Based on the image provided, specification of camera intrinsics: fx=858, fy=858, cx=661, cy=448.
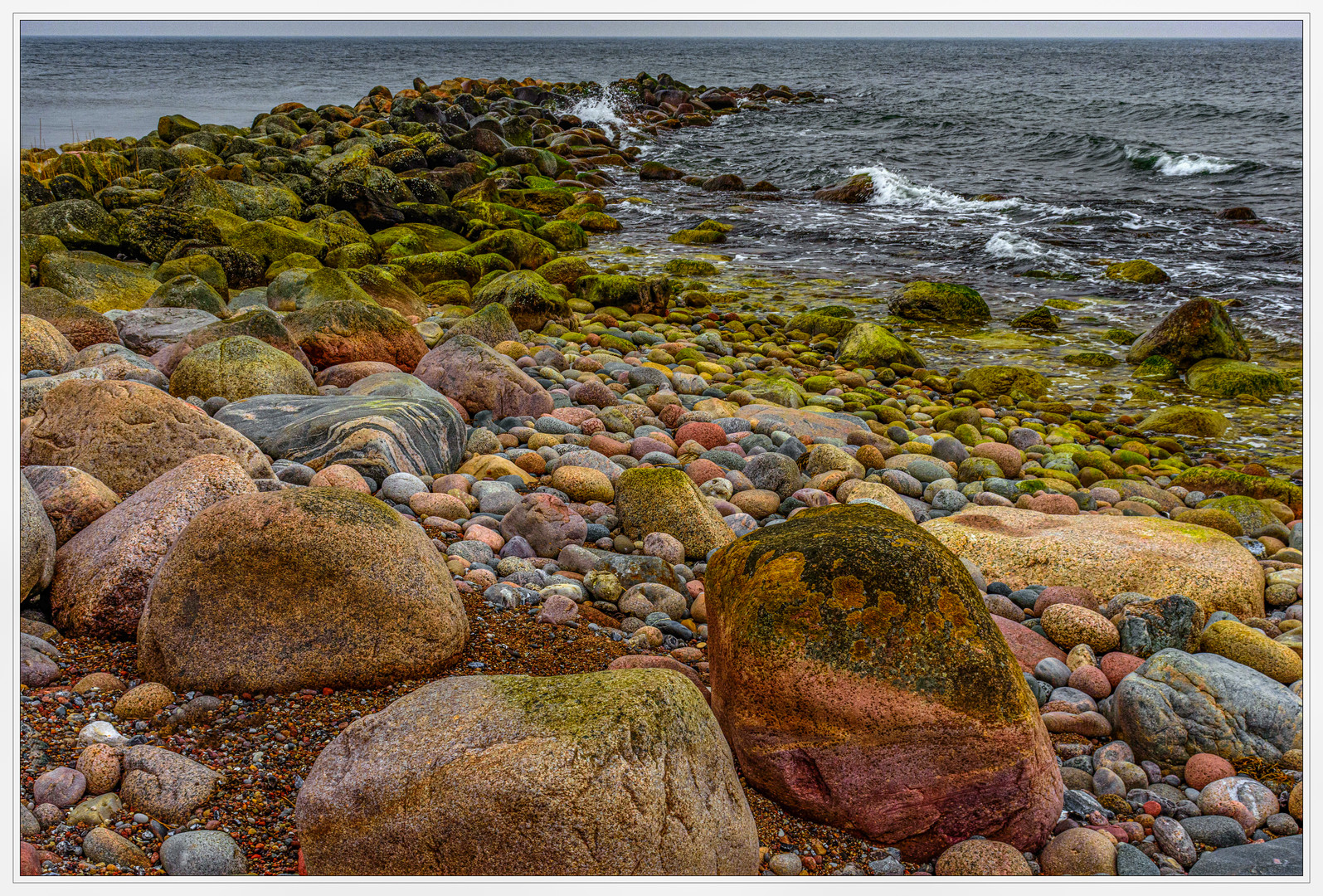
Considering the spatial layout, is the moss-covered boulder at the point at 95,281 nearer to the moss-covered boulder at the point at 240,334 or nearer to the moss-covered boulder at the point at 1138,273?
the moss-covered boulder at the point at 240,334

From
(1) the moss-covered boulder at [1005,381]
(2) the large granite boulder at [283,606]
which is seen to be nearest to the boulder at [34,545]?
(2) the large granite boulder at [283,606]

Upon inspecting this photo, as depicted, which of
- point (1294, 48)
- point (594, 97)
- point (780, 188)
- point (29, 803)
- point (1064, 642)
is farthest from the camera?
point (594, 97)

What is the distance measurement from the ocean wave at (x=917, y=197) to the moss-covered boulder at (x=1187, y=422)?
9.39 metres

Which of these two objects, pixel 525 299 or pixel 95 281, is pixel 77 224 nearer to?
pixel 95 281

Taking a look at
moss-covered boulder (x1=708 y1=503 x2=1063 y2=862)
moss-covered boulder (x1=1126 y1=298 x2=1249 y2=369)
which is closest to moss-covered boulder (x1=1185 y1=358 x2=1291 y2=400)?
moss-covered boulder (x1=1126 y1=298 x2=1249 y2=369)

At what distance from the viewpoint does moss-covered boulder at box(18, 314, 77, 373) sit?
16.9 feet

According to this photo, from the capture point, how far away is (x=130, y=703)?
95.2 inches

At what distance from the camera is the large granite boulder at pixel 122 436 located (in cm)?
350

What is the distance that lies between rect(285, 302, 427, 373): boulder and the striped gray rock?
1471 millimetres

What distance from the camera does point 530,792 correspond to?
73.9 inches

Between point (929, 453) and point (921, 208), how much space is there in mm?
11592

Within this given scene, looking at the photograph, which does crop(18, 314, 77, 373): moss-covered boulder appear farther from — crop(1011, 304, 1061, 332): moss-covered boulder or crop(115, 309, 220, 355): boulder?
crop(1011, 304, 1061, 332): moss-covered boulder

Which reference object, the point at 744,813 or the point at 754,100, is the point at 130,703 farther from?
the point at 754,100
